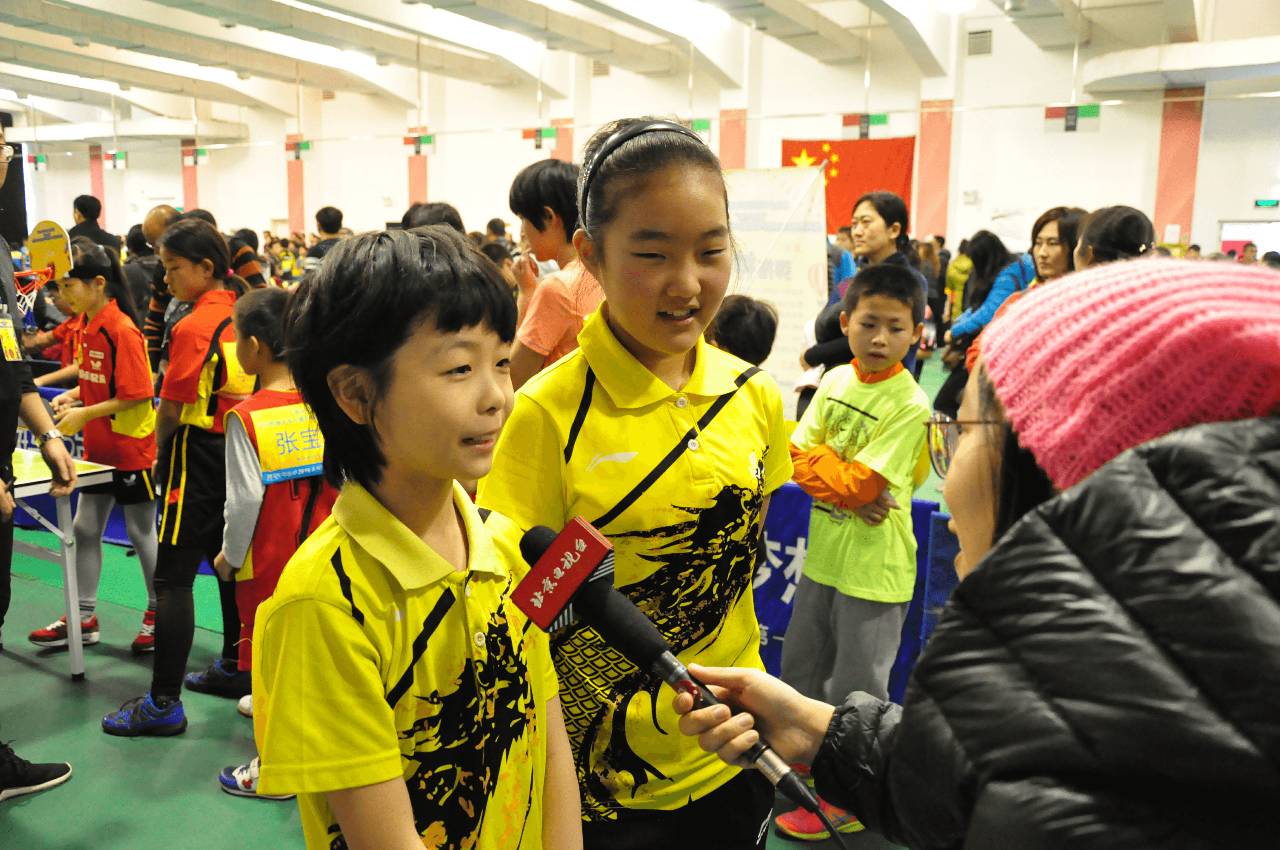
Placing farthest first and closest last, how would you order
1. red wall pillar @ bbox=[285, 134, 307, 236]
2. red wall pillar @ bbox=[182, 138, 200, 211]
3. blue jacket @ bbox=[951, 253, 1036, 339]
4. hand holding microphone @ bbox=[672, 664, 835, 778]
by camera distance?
red wall pillar @ bbox=[285, 134, 307, 236]
red wall pillar @ bbox=[182, 138, 200, 211]
blue jacket @ bbox=[951, 253, 1036, 339]
hand holding microphone @ bbox=[672, 664, 835, 778]

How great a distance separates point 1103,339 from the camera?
0.67 metres

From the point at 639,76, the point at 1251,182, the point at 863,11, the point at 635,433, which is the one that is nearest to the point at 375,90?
the point at 639,76

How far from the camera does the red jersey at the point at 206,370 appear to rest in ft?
10.1

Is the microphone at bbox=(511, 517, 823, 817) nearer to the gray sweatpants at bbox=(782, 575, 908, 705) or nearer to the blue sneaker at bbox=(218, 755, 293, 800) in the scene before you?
the gray sweatpants at bbox=(782, 575, 908, 705)

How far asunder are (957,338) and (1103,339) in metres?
4.12

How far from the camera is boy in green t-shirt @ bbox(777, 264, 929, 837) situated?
2.51 m

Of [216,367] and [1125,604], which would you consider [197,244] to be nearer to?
[216,367]

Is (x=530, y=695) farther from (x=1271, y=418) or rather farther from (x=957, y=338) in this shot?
(x=957, y=338)

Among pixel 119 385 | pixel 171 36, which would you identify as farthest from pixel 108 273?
pixel 171 36

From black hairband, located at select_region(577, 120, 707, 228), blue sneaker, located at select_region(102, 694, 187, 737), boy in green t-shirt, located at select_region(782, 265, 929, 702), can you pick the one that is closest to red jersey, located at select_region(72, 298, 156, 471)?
blue sneaker, located at select_region(102, 694, 187, 737)

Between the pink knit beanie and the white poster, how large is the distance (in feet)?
12.8

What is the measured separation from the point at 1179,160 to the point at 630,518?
878 centimetres

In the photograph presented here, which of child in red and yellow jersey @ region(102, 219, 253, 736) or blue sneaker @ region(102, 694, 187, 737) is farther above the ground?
child in red and yellow jersey @ region(102, 219, 253, 736)

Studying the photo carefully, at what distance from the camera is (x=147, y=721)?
3.10m
